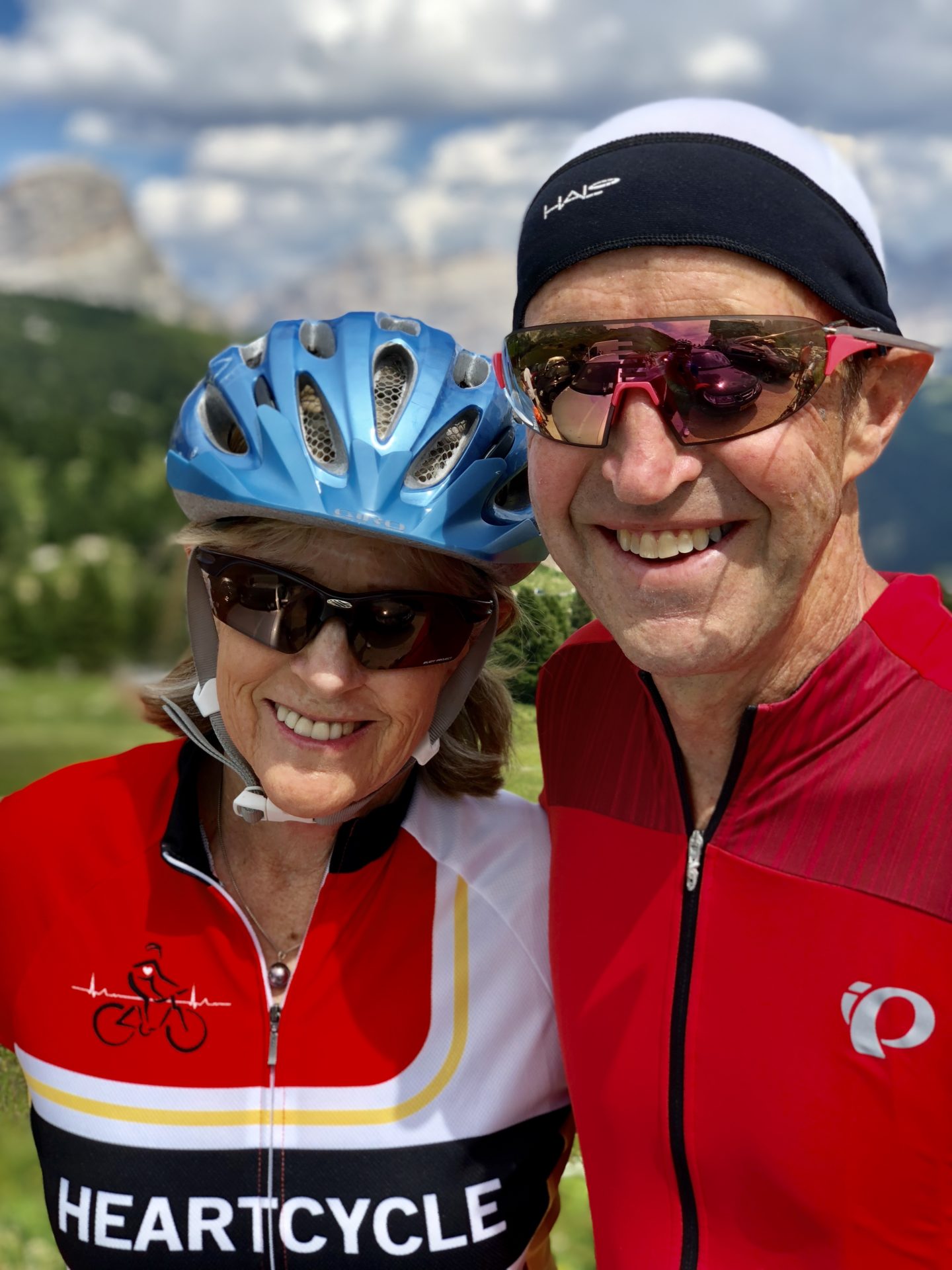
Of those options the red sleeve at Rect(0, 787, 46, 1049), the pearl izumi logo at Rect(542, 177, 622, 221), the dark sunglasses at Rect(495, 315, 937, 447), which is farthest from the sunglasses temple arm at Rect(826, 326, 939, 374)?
the red sleeve at Rect(0, 787, 46, 1049)

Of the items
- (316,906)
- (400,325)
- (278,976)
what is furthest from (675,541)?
(278,976)

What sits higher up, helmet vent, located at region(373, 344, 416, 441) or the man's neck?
helmet vent, located at region(373, 344, 416, 441)

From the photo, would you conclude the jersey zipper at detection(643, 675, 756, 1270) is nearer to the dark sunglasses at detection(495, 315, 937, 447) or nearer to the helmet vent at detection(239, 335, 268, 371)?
the dark sunglasses at detection(495, 315, 937, 447)

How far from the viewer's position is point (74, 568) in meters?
55.2

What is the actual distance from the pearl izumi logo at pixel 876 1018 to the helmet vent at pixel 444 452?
173cm

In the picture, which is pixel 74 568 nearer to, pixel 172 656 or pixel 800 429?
pixel 172 656

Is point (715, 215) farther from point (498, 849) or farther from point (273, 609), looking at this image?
point (498, 849)

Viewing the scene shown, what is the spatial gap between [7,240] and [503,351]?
666 feet

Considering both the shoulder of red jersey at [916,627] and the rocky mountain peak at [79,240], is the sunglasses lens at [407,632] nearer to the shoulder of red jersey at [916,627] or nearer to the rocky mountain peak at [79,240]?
the shoulder of red jersey at [916,627]

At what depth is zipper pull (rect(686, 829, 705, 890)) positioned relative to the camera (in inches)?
111

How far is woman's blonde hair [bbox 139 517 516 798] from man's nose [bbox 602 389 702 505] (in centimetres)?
93

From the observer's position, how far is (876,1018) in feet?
8.27

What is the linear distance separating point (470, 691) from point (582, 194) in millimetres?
1602

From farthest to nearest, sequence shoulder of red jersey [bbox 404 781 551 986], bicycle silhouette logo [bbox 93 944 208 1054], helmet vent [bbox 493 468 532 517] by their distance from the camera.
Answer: helmet vent [bbox 493 468 532 517] → shoulder of red jersey [bbox 404 781 551 986] → bicycle silhouette logo [bbox 93 944 208 1054]
